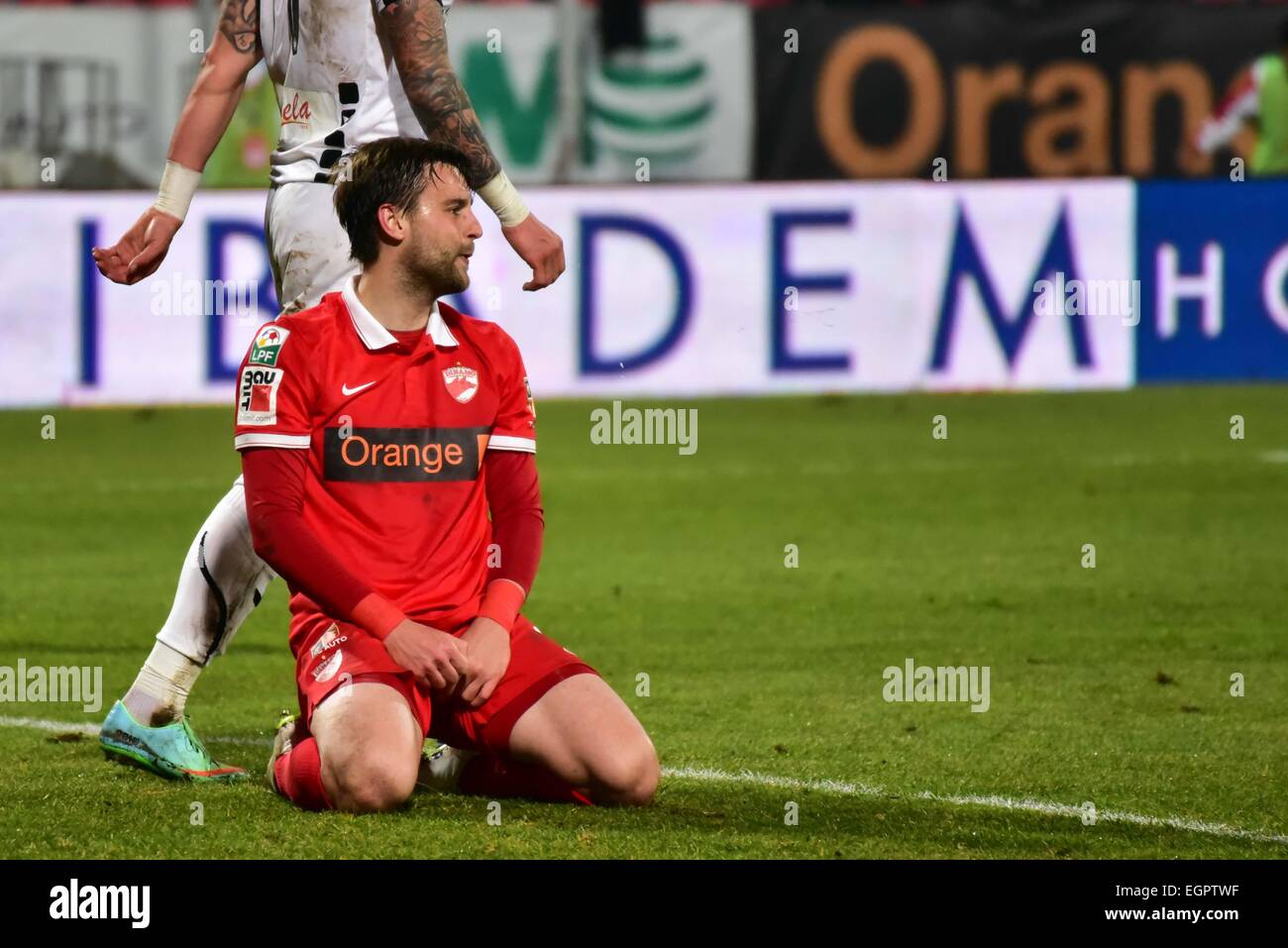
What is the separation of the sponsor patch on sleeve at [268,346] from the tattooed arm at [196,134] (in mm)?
425

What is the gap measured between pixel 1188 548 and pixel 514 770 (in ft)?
15.0

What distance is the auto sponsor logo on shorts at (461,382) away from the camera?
4.85m

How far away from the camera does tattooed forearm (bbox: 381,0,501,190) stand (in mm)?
5160

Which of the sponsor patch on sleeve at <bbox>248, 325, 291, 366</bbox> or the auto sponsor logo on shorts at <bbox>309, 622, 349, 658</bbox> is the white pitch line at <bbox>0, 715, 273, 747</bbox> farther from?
the sponsor patch on sleeve at <bbox>248, 325, 291, 366</bbox>

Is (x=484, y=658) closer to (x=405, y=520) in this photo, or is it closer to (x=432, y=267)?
(x=405, y=520)

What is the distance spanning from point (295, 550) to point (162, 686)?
0.73 m

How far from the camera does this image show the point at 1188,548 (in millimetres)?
8797

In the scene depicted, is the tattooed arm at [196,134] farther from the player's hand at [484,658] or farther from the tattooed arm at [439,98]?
the player's hand at [484,658]

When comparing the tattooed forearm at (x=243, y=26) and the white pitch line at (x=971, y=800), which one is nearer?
the white pitch line at (x=971, y=800)

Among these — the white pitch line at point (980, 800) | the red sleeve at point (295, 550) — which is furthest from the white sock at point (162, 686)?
the white pitch line at point (980, 800)

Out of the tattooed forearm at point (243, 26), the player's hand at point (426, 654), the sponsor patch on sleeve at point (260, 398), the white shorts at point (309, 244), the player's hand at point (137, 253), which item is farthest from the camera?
the tattooed forearm at point (243, 26)

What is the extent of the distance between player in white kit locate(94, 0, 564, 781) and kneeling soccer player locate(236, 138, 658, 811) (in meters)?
0.26

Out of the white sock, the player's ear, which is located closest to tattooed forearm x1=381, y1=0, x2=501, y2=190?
the player's ear
